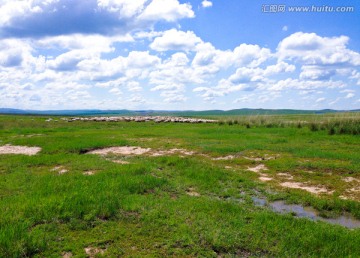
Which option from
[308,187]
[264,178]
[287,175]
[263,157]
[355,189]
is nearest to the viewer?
[355,189]

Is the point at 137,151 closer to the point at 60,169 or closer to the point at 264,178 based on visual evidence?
the point at 60,169

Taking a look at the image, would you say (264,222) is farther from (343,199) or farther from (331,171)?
(331,171)

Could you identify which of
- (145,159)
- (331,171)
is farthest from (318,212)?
(145,159)

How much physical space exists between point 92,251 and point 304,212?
6448mm

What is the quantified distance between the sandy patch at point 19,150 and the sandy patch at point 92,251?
1467 cm

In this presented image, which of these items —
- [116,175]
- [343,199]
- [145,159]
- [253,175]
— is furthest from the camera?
[145,159]

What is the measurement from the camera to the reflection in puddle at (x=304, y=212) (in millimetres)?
8602

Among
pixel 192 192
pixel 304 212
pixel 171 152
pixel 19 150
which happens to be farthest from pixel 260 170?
pixel 19 150

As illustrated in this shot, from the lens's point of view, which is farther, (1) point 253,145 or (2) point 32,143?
(2) point 32,143

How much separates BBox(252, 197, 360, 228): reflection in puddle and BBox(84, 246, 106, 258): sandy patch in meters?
5.43

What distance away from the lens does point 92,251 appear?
21.4ft

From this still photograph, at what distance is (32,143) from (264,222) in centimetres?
2031

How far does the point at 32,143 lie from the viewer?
75.6 feet

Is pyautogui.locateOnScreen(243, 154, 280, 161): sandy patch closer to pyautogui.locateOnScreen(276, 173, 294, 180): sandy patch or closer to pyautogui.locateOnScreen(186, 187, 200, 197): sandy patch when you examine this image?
pyautogui.locateOnScreen(276, 173, 294, 180): sandy patch
